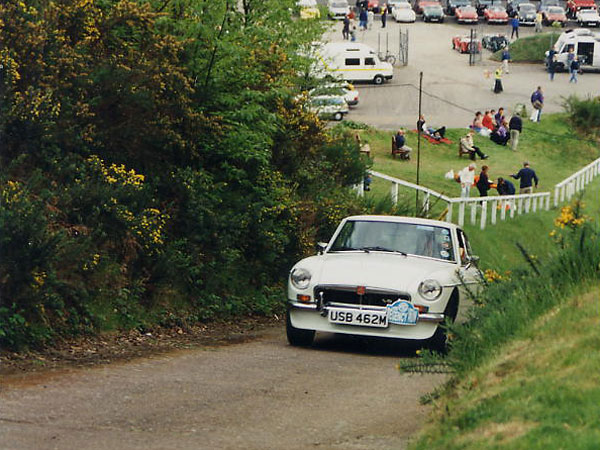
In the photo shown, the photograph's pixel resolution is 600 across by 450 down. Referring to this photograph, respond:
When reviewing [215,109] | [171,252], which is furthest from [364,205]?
[171,252]

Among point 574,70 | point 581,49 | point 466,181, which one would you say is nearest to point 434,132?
point 466,181

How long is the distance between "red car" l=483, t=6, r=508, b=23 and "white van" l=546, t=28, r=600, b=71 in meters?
13.3

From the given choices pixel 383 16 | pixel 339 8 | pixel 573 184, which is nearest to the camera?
pixel 573 184

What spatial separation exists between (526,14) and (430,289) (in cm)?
7491

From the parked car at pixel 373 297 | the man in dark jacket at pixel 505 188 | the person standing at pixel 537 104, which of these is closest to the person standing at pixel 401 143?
the man in dark jacket at pixel 505 188

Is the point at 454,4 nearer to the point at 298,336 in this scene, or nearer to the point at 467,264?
the point at 467,264

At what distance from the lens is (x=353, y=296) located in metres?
13.6

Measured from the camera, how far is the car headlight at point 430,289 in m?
13.5

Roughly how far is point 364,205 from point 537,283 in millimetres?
12116

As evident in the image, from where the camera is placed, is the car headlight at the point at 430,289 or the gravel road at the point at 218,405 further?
the car headlight at the point at 430,289

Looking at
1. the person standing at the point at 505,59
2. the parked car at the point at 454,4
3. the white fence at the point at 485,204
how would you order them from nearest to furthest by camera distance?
the white fence at the point at 485,204, the person standing at the point at 505,59, the parked car at the point at 454,4

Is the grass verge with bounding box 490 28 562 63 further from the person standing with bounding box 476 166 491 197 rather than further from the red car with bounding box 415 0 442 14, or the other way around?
the person standing with bounding box 476 166 491 197

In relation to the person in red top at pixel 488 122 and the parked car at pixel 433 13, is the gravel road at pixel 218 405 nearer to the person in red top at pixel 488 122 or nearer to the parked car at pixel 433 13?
the person in red top at pixel 488 122

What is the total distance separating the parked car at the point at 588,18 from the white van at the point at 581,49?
46.2 ft
